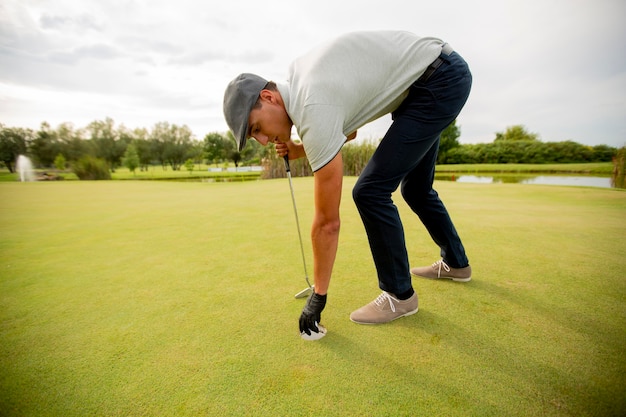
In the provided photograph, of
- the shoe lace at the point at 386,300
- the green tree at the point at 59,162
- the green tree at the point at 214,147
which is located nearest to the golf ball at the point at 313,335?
the shoe lace at the point at 386,300

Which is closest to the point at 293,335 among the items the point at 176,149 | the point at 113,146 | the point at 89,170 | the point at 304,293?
the point at 304,293

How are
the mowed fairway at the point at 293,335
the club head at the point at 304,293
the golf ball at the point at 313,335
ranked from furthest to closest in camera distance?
the club head at the point at 304,293
the golf ball at the point at 313,335
the mowed fairway at the point at 293,335

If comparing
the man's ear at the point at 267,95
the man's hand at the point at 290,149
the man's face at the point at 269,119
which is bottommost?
the man's hand at the point at 290,149

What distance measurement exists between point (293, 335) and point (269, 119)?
114 centimetres

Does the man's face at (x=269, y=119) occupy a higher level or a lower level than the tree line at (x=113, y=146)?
lower

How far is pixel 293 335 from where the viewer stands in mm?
1499

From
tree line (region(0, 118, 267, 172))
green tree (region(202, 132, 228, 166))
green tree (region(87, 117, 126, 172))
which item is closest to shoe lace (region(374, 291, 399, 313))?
tree line (region(0, 118, 267, 172))

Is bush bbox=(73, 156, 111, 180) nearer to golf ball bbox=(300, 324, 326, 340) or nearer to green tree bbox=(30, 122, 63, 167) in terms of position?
green tree bbox=(30, 122, 63, 167)

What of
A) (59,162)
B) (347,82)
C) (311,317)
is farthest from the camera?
(59,162)

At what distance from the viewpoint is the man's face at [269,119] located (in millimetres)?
1563

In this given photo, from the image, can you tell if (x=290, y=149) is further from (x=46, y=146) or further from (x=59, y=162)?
(x=46, y=146)

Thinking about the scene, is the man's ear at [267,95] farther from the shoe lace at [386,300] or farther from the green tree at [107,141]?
the green tree at [107,141]

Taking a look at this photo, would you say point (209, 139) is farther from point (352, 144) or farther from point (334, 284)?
point (334, 284)

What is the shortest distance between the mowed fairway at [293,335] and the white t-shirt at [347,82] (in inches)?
36.1
